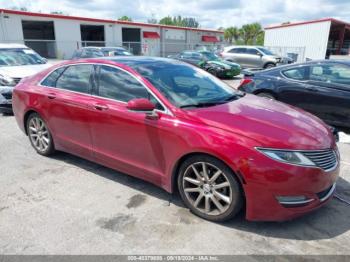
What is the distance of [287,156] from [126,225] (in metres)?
1.67

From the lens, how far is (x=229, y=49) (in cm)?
2150

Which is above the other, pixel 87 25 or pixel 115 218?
pixel 87 25

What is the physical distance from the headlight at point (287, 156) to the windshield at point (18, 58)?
27.0ft

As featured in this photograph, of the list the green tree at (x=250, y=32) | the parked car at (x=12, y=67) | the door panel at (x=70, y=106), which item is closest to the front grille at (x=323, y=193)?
the door panel at (x=70, y=106)

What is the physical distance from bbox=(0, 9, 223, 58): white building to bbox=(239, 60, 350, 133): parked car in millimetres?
24172

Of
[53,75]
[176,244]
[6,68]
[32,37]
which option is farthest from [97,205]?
[32,37]

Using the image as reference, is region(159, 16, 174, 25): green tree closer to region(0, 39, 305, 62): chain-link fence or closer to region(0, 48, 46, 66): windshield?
region(0, 39, 305, 62): chain-link fence

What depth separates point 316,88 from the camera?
245 inches

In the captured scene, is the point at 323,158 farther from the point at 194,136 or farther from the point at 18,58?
the point at 18,58

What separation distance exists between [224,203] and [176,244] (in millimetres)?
611

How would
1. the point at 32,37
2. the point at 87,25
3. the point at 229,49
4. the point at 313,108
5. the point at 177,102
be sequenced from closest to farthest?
the point at 177,102 < the point at 313,108 < the point at 229,49 < the point at 87,25 < the point at 32,37

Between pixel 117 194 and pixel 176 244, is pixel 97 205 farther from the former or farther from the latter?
pixel 176 244

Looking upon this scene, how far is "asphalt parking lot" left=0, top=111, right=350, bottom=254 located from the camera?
2848mm

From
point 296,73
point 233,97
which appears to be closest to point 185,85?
point 233,97
